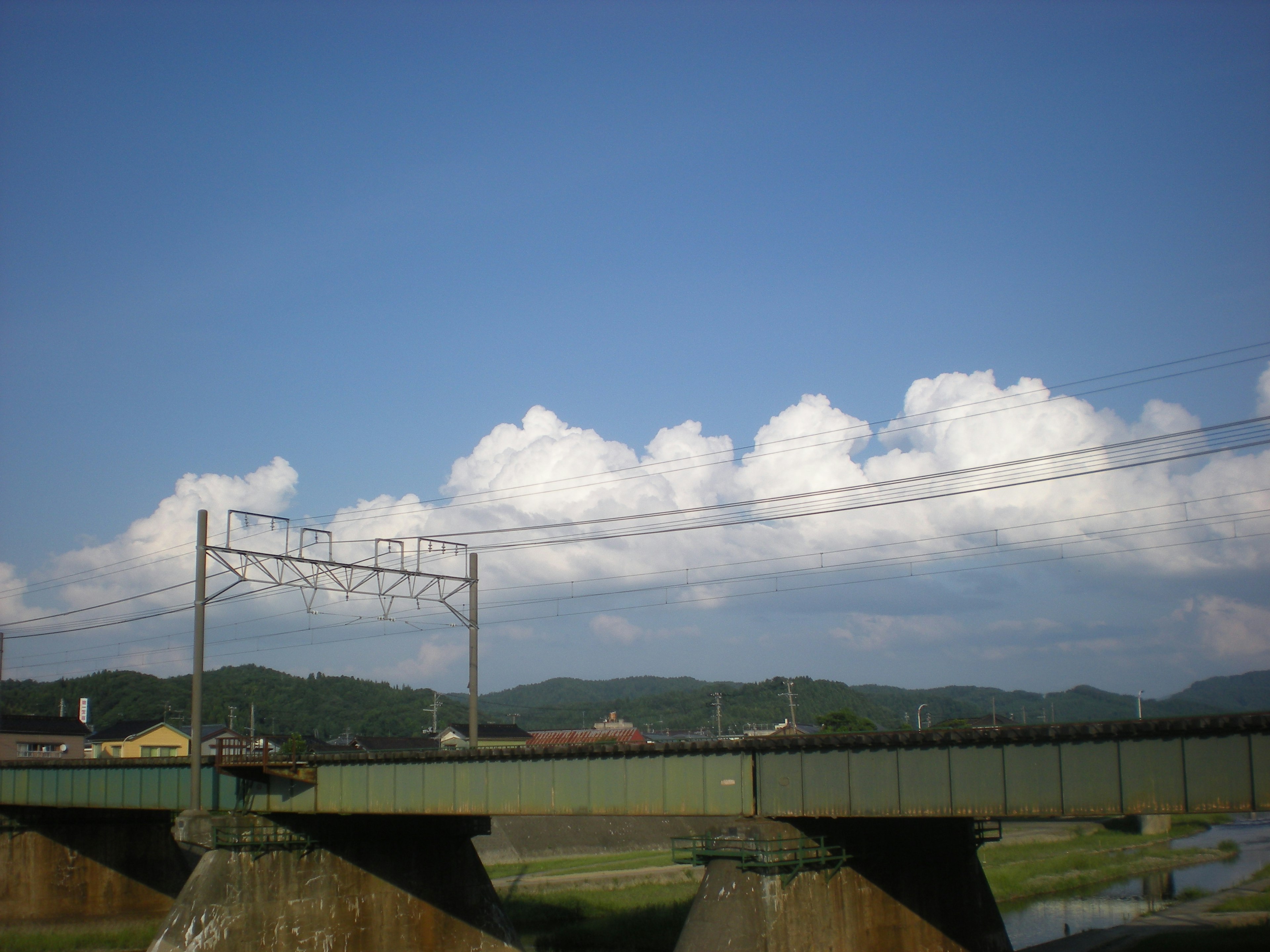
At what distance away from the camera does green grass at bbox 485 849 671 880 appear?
217 feet

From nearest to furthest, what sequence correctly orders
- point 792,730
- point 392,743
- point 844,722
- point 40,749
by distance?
point 40,749, point 792,730, point 392,743, point 844,722

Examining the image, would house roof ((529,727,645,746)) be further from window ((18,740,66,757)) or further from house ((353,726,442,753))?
window ((18,740,66,757))

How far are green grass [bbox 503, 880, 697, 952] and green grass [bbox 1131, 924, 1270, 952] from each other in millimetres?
19399

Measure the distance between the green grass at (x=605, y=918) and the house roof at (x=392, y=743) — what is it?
191 ft

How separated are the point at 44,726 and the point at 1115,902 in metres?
93.3

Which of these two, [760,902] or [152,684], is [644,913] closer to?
[760,902]

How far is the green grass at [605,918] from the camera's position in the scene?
45.9 metres

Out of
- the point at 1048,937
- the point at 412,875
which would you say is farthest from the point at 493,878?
the point at 1048,937

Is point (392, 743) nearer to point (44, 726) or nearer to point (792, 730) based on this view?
point (44, 726)

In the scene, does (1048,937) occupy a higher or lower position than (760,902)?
lower

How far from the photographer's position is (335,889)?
40.4 m

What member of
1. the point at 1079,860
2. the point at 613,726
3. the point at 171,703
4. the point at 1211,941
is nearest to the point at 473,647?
the point at 1211,941

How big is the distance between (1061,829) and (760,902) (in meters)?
74.2

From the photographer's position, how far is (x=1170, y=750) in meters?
23.2
